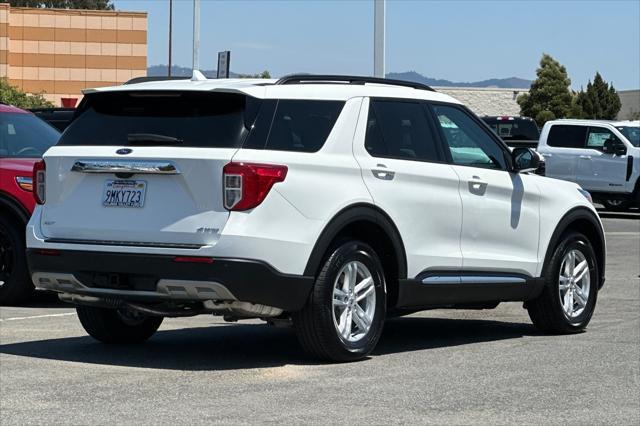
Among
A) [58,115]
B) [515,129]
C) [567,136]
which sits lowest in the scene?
[58,115]

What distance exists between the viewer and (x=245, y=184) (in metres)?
8.49

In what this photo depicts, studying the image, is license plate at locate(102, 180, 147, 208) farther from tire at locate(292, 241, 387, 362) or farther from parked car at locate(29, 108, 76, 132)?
parked car at locate(29, 108, 76, 132)

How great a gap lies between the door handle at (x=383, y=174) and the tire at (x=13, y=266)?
464cm

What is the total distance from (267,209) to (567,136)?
23.6 meters

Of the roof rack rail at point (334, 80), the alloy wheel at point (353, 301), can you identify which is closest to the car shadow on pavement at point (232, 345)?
the alloy wheel at point (353, 301)

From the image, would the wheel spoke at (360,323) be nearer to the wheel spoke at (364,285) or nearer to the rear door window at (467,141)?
the wheel spoke at (364,285)

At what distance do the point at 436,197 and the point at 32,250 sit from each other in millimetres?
2784

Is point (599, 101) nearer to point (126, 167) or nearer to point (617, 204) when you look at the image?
point (617, 204)

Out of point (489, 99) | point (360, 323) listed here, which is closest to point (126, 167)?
Answer: point (360, 323)

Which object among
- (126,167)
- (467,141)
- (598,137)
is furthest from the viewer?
(598,137)

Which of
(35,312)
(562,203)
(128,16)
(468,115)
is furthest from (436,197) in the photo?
(128,16)

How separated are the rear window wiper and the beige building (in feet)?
230

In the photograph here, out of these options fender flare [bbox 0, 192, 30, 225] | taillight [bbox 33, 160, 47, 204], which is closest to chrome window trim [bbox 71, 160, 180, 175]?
taillight [bbox 33, 160, 47, 204]

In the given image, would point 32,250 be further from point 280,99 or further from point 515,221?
point 515,221
